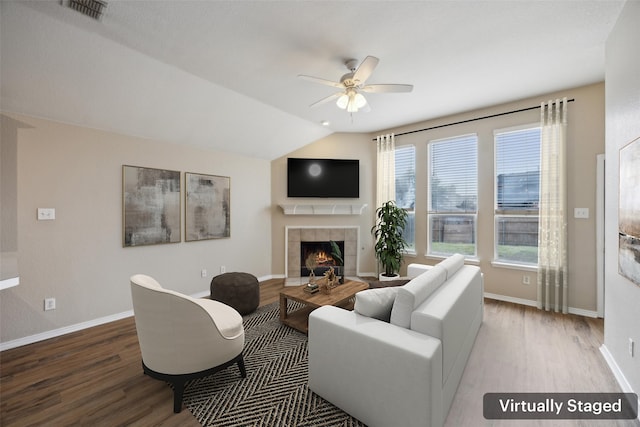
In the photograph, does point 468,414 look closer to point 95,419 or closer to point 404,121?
point 95,419

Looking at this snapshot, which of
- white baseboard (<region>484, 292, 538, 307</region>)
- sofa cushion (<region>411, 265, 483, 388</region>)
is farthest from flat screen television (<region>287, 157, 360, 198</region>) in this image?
sofa cushion (<region>411, 265, 483, 388</region>)

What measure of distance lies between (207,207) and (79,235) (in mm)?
1526

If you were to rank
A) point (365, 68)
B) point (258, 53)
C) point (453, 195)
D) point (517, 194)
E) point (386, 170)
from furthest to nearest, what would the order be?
point (386, 170) → point (453, 195) → point (517, 194) → point (258, 53) → point (365, 68)

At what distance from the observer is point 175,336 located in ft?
5.47

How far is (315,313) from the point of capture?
5.98 ft

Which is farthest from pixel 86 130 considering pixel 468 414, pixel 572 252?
pixel 572 252

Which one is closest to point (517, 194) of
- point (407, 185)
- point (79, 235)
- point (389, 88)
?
point (407, 185)

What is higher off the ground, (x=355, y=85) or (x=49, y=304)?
(x=355, y=85)

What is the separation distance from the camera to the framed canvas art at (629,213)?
5.49 ft

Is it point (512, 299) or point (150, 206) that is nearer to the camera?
point (150, 206)

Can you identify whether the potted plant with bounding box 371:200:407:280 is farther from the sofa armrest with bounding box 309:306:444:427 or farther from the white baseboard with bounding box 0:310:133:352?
the white baseboard with bounding box 0:310:133:352

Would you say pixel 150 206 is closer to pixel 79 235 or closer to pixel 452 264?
pixel 79 235

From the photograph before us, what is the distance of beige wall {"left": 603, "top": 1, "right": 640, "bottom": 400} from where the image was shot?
173 cm

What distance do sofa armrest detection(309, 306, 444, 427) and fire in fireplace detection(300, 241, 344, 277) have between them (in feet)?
10.6
